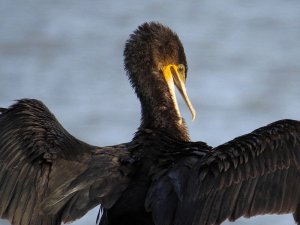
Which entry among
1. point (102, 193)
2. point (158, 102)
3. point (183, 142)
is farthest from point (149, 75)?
point (102, 193)

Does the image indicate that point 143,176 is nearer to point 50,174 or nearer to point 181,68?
point 50,174

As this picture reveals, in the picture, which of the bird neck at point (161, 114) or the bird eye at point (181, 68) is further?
the bird eye at point (181, 68)

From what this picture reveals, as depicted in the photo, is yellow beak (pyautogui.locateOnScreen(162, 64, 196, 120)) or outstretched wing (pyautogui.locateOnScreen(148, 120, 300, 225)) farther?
yellow beak (pyautogui.locateOnScreen(162, 64, 196, 120))

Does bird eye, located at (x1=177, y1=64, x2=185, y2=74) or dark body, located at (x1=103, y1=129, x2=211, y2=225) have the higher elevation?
bird eye, located at (x1=177, y1=64, x2=185, y2=74)

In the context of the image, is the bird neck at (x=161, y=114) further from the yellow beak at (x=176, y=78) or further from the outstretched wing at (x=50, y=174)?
the outstretched wing at (x=50, y=174)

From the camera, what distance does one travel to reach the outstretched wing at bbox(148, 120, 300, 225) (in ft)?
24.1

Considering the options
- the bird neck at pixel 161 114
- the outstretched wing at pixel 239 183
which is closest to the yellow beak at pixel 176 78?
the bird neck at pixel 161 114

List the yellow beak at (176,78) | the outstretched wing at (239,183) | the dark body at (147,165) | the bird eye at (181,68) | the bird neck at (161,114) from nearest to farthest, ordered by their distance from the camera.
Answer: the outstretched wing at (239,183)
the dark body at (147,165)
the bird neck at (161,114)
the yellow beak at (176,78)
the bird eye at (181,68)

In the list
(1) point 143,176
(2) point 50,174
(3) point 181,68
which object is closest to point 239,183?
(1) point 143,176

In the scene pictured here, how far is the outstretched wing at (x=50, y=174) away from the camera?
7500 millimetres

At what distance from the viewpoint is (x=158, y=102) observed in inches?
332

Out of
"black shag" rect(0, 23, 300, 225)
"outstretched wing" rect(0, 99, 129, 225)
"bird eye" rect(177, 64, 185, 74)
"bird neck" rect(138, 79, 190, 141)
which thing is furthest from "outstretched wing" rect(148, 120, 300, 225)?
"bird eye" rect(177, 64, 185, 74)

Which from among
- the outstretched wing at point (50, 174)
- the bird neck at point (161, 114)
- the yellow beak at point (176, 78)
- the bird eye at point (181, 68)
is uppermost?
the bird eye at point (181, 68)

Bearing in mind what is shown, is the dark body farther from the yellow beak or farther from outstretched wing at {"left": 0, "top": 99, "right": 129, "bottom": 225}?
the yellow beak
